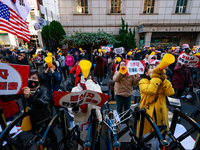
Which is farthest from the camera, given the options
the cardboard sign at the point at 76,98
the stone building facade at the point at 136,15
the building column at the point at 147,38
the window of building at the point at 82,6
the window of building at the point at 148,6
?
the window of building at the point at 148,6

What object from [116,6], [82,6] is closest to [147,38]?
[116,6]

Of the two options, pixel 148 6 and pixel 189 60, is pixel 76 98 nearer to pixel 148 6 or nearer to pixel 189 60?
pixel 189 60

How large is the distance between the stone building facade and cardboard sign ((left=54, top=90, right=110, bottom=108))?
581 inches

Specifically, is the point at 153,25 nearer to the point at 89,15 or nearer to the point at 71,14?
the point at 89,15

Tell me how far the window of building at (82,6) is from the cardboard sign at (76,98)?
50.4 feet

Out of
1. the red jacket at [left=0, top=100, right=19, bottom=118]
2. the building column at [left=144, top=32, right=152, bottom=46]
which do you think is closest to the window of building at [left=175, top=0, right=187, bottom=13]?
the building column at [left=144, top=32, right=152, bottom=46]

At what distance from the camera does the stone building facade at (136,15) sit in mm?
13898

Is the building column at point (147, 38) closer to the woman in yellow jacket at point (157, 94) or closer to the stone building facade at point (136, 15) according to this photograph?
the stone building facade at point (136, 15)

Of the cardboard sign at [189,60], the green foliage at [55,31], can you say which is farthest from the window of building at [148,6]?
the cardboard sign at [189,60]

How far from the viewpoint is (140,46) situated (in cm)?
1609

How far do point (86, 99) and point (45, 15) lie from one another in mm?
24993

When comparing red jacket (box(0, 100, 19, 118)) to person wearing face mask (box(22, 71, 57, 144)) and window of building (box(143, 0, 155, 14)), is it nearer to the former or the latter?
person wearing face mask (box(22, 71, 57, 144))

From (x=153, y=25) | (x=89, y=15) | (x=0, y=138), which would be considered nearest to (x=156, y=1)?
(x=153, y=25)

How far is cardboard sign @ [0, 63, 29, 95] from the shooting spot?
1.66 meters
